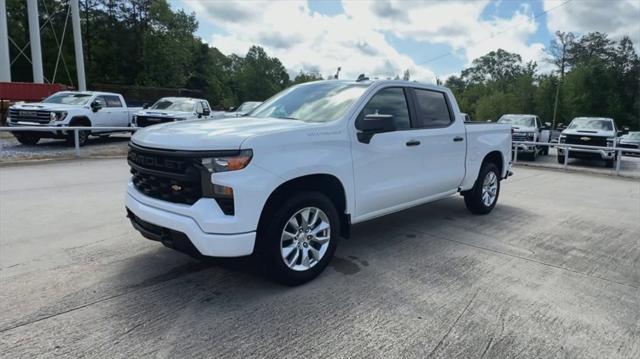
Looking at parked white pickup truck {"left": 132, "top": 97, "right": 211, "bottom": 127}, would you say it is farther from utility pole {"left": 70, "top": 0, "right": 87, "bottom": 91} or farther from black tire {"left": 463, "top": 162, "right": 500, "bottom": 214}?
utility pole {"left": 70, "top": 0, "right": 87, "bottom": 91}

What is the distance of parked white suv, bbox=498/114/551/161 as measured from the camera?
51.4ft

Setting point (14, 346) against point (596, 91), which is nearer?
point (14, 346)

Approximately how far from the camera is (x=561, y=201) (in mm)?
7973

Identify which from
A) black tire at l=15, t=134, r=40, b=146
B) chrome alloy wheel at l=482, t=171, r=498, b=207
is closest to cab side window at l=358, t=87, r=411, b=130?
chrome alloy wheel at l=482, t=171, r=498, b=207

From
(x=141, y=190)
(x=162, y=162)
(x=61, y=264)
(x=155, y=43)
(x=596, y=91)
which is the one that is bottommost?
(x=61, y=264)

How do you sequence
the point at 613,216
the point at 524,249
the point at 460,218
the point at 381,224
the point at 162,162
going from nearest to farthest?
the point at 162,162
the point at 524,249
the point at 381,224
the point at 460,218
the point at 613,216

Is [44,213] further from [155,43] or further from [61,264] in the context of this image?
[155,43]

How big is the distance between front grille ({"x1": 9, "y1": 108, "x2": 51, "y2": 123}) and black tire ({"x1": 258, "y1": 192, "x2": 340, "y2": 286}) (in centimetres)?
1217

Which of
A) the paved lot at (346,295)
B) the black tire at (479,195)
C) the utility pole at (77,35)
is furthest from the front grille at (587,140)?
the utility pole at (77,35)

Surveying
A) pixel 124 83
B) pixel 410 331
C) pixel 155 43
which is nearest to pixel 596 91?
pixel 155 43

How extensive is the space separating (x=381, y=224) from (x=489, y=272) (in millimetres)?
1911

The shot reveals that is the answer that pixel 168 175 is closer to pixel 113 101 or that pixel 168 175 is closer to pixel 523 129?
pixel 113 101

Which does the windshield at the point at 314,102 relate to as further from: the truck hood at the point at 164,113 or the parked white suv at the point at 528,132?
the parked white suv at the point at 528,132

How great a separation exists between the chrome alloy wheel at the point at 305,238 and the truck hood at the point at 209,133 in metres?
0.80
